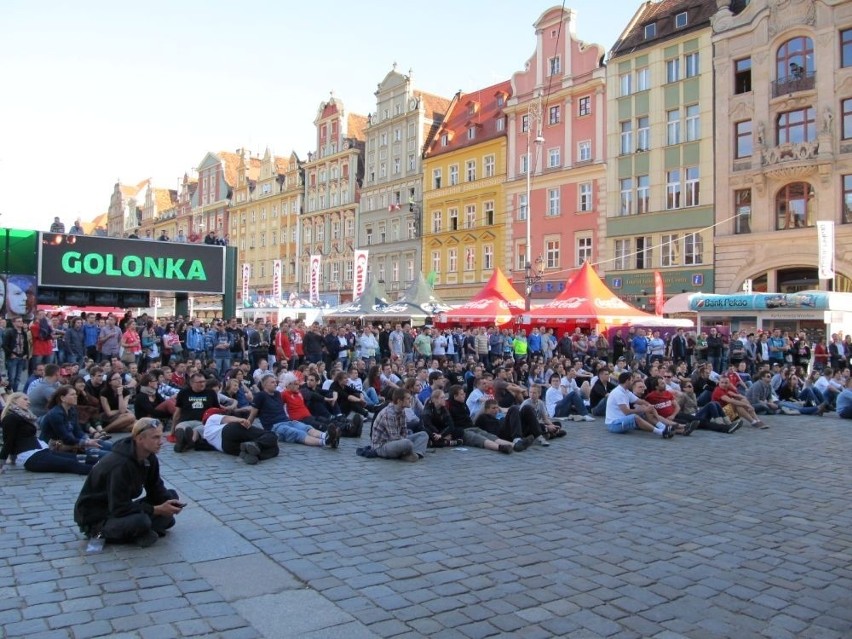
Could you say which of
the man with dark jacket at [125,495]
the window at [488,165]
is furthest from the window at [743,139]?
the man with dark jacket at [125,495]

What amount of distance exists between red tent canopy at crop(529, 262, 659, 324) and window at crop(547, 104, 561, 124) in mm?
20679

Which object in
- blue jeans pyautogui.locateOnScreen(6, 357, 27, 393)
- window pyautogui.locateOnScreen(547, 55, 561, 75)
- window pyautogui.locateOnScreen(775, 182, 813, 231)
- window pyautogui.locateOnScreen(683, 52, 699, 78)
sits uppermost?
window pyautogui.locateOnScreen(547, 55, 561, 75)

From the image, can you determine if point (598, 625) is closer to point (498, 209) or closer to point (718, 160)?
point (718, 160)

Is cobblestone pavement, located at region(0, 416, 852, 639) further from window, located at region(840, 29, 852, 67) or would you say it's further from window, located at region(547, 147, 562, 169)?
A: window, located at region(547, 147, 562, 169)

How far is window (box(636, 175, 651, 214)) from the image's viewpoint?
129 ft

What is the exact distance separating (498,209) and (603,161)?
882cm

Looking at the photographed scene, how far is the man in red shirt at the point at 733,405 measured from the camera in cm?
1449

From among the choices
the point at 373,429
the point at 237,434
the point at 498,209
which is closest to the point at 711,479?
the point at 373,429

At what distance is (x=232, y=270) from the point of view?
73.2 feet

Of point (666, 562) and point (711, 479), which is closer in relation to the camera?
point (666, 562)

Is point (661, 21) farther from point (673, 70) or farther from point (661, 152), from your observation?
point (661, 152)

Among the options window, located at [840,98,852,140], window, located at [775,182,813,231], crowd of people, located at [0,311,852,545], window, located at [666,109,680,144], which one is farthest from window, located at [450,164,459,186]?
crowd of people, located at [0,311,852,545]

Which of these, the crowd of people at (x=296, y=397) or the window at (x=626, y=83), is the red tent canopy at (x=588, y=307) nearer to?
the crowd of people at (x=296, y=397)

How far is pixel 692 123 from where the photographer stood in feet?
123
